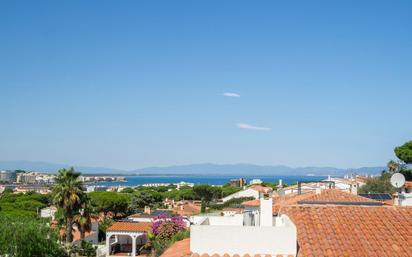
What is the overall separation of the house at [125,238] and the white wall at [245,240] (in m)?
30.6

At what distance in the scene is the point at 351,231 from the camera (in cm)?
1253

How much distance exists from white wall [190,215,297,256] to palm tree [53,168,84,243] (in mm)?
27593

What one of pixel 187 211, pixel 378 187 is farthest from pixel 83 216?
pixel 378 187

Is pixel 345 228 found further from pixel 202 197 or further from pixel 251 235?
pixel 202 197

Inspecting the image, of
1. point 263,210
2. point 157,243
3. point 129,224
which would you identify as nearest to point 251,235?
point 263,210

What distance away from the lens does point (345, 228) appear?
41.7 ft

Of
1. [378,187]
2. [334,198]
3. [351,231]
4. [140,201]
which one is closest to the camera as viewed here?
[351,231]

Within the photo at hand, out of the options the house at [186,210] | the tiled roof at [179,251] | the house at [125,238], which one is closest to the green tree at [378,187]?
the house at [186,210]

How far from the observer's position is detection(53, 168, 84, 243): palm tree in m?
36.8

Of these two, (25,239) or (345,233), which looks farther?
(25,239)

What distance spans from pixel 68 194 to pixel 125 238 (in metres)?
11.7

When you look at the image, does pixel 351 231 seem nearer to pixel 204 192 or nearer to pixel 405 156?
pixel 405 156

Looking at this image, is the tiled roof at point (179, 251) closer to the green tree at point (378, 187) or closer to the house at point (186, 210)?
the house at point (186, 210)

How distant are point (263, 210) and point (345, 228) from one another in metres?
2.33
